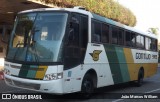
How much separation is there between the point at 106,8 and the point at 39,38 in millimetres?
15556

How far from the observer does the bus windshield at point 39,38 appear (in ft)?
31.7

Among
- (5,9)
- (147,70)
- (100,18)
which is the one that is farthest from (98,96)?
(5,9)

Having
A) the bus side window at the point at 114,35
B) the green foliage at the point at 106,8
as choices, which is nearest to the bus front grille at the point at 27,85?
the bus side window at the point at 114,35

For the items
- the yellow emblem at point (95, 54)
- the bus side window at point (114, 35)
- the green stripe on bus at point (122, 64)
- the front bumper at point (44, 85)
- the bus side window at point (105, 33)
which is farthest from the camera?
the green stripe on bus at point (122, 64)

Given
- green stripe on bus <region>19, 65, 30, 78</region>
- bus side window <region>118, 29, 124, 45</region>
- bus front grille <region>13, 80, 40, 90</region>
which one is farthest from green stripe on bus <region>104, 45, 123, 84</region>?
bus front grille <region>13, 80, 40, 90</region>

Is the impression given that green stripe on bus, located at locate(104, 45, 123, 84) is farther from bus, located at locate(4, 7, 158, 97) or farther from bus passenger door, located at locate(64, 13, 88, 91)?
bus passenger door, located at locate(64, 13, 88, 91)

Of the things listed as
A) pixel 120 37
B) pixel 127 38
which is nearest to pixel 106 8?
pixel 127 38

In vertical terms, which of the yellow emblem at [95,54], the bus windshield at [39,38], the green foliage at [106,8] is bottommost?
the yellow emblem at [95,54]

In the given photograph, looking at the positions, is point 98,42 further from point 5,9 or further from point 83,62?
point 5,9

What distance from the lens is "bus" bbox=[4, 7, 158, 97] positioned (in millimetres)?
9555

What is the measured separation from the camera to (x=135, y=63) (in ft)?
54.0

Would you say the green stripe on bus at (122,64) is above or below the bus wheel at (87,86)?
above

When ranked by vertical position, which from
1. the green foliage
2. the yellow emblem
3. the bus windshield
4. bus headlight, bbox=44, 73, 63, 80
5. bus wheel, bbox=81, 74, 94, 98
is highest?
the green foliage

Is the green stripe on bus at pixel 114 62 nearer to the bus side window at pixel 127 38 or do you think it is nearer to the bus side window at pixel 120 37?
the bus side window at pixel 120 37
